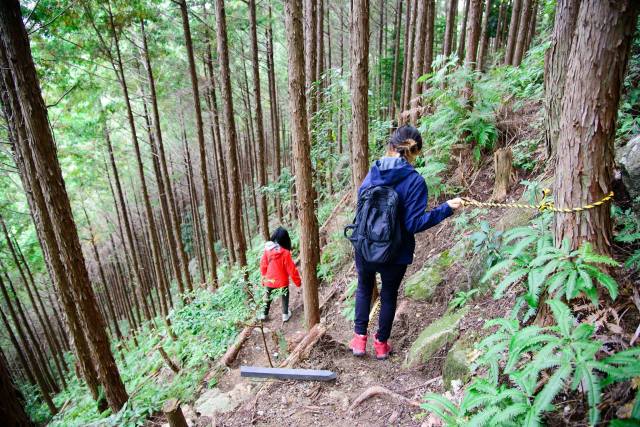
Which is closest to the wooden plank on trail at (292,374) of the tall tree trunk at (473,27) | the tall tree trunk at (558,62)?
the tall tree trunk at (558,62)

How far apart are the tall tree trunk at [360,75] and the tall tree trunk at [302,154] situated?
70cm

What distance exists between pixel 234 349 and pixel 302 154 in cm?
464

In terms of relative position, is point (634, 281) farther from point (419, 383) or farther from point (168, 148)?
point (168, 148)

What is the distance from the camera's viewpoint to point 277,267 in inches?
252

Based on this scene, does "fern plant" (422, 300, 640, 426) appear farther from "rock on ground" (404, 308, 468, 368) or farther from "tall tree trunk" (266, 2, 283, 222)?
"tall tree trunk" (266, 2, 283, 222)

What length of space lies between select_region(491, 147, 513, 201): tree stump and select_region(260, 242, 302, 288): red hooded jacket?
3.60 metres

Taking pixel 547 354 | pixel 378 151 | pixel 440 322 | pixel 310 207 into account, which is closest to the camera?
pixel 547 354

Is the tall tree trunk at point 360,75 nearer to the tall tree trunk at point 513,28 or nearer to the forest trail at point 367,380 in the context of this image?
the forest trail at point 367,380

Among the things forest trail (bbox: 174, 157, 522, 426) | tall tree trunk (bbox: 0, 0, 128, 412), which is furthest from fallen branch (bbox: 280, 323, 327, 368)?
tall tree trunk (bbox: 0, 0, 128, 412)

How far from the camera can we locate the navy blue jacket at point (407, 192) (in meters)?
3.10

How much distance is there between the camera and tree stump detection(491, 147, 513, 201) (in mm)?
4832

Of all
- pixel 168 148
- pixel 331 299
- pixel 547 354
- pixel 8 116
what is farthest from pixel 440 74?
pixel 168 148

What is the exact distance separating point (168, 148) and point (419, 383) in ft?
85.7

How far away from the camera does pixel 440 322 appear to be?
382 centimetres
